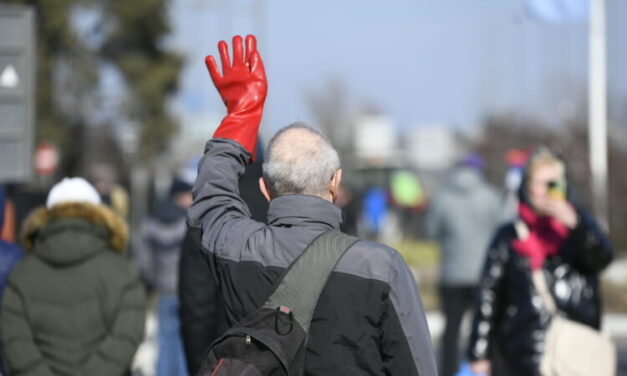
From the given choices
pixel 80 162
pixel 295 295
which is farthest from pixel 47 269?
pixel 80 162

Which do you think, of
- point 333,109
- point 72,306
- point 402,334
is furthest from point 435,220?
point 333,109

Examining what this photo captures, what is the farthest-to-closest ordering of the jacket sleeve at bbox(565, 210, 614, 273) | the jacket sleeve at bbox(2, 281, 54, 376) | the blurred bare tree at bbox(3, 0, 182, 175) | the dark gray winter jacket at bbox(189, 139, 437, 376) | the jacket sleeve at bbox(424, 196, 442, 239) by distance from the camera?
1. the blurred bare tree at bbox(3, 0, 182, 175)
2. the jacket sleeve at bbox(424, 196, 442, 239)
3. the jacket sleeve at bbox(565, 210, 614, 273)
4. the jacket sleeve at bbox(2, 281, 54, 376)
5. the dark gray winter jacket at bbox(189, 139, 437, 376)

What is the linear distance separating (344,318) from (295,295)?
17cm

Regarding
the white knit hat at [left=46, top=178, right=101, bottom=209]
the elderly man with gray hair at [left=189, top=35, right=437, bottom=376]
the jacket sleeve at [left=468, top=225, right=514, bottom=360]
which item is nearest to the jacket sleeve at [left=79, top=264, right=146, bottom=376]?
the white knit hat at [left=46, top=178, right=101, bottom=209]

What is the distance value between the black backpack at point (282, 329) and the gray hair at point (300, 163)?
0.24 metres

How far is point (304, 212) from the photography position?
3555mm

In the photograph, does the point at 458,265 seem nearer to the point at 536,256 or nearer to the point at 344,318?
the point at 536,256

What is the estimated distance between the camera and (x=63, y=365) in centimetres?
503

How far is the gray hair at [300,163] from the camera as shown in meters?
3.58

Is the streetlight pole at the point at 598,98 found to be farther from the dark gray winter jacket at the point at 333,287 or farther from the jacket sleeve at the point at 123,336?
the dark gray winter jacket at the point at 333,287

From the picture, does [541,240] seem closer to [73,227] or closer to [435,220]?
[73,227]

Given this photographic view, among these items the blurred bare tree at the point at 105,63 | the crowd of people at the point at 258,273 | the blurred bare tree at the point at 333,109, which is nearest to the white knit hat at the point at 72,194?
the crowd of people at the point at 258,273

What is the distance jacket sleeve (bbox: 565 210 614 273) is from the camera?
17.7 feet

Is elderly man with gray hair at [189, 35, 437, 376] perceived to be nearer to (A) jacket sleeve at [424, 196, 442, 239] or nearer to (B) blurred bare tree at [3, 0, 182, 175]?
(A) jacket sleeve at [424, 196, 442, 239]
